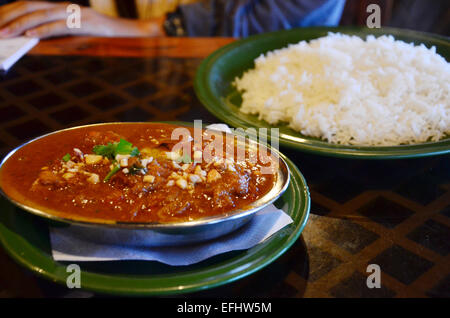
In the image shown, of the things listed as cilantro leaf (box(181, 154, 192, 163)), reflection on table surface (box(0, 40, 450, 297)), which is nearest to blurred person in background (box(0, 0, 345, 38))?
reflection on table surface (box(0, 40, 450, 297))

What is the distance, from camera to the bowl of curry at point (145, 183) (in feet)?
3.35

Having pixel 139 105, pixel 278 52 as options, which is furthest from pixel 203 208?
pixel 278 52

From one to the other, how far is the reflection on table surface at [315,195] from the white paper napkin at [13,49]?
47mm

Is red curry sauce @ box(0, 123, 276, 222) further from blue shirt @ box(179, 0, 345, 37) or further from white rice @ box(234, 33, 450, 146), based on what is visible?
blue shirt @ box(179, 0, 345, 37)

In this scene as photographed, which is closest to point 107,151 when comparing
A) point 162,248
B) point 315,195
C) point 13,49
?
point 162,248

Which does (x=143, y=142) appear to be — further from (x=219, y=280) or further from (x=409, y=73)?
(x=409, y=73)

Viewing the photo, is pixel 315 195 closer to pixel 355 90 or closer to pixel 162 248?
pixel 162 248

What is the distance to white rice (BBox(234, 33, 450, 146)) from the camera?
1.74 m

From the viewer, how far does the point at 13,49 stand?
2.44m

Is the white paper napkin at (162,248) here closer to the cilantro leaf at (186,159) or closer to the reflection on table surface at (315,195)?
the reflection on table surface at (315,195)

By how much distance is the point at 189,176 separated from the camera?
1135mm

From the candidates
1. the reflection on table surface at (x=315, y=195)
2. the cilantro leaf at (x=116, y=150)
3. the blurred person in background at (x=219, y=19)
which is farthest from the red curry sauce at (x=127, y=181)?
the blurred person in background at (x=219, y=19)

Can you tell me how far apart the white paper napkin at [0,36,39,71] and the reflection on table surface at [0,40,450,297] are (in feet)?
0.15

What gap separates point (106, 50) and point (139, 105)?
0.72 meters
